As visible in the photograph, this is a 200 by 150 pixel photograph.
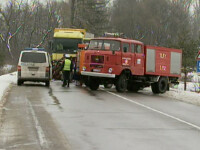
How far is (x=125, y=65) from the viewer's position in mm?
22328

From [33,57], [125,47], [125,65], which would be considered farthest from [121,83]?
[33,57]

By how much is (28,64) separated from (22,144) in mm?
15429

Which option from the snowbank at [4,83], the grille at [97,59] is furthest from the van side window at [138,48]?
the snowbank at [4,83]

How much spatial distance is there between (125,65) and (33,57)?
16.3 feet

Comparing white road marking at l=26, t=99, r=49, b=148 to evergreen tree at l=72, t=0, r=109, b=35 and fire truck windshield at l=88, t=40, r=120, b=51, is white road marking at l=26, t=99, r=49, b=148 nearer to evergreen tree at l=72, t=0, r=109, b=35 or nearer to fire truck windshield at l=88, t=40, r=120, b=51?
fire truck windshield at l=88, t=40, r=120, b=51

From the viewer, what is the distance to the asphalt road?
8.50 meters

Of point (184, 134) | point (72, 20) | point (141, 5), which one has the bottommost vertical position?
point (184, 134)

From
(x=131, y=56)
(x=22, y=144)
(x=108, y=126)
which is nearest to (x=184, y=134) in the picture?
(x=108, y=126)

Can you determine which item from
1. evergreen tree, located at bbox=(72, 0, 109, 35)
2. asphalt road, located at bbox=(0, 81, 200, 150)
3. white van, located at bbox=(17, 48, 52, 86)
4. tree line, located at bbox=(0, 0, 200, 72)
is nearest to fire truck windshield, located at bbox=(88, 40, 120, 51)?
white van, located at bbox=(17, 48, 52, 86)

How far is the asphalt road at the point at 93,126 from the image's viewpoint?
335 inches

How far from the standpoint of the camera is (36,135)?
925 cm

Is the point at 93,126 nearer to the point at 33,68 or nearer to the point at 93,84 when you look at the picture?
the point at 93,84

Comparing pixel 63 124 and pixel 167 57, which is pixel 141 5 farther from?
pixel 63 124

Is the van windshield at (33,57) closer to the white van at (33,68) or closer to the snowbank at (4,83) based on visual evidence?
the white van at (33,68)
